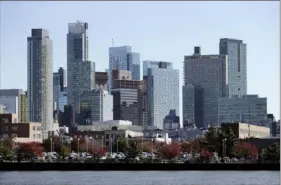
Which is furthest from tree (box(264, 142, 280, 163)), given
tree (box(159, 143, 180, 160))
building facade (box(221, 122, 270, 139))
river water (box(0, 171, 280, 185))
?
river water (box(0, 171, 280, 185))

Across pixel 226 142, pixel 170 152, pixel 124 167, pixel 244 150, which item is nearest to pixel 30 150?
pixel 170 152

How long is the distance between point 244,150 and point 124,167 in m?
16.0

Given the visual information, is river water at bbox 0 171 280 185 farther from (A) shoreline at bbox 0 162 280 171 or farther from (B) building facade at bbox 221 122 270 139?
(B) building facade at bbox 221 122 270 139

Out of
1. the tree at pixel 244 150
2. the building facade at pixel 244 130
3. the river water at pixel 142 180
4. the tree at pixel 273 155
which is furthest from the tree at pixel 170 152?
the river water at pixel 142 180

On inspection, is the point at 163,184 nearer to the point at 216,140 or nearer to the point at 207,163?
the point at 207,163

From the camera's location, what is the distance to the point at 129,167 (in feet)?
289

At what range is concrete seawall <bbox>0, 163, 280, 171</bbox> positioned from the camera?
8625 cm

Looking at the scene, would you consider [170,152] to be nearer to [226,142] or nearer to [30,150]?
[226,142]

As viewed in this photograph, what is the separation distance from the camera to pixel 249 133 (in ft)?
444

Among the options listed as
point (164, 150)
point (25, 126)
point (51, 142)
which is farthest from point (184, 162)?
point (25, 126)

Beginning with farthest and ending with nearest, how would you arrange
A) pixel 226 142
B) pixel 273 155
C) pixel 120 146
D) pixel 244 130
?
pixel 244 130
pixel 120 146
pixel 226 142
pixel 273 155

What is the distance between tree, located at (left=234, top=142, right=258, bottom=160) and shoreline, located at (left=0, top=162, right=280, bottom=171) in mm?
8532

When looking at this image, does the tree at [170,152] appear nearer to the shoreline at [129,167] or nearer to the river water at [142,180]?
the shoreline at [129,167]

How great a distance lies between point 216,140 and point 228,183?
136 ft
